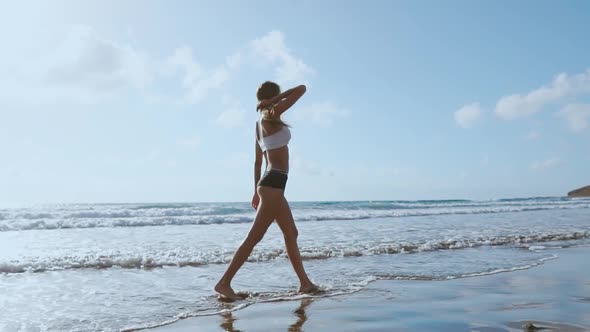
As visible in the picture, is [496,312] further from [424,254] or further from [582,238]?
[582,238]

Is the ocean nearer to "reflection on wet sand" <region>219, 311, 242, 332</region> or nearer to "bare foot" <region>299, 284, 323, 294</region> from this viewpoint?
"bare foot" <region>299, 284, 323, 294</region>

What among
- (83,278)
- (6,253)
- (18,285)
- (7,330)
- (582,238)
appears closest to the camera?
(7,330)

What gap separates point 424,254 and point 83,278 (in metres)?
5.21

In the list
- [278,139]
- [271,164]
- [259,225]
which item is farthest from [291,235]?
[278,139]

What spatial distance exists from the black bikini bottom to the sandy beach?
107cm

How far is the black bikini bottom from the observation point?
484 cm

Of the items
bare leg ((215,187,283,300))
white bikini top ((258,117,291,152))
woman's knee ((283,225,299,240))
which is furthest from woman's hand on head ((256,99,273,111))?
woman's knee ((283,225,299,240))

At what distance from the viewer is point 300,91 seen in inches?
185

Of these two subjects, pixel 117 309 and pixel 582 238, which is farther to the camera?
pixel 582 238

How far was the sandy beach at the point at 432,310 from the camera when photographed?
366 centimetres

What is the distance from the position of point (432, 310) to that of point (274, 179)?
5.87 feet

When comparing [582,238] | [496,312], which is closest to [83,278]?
[496,312]

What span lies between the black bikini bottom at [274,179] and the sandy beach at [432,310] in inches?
42.2

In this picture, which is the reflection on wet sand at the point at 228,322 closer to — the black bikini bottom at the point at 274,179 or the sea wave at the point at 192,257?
the black bikini bottom at the point at 274,179
